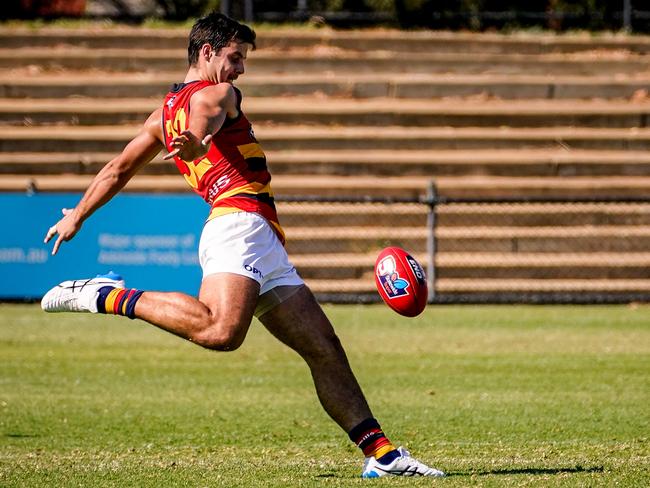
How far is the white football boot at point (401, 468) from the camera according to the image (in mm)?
5887

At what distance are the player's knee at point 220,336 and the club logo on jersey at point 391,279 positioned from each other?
93cm

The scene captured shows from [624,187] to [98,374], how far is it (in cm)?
1112

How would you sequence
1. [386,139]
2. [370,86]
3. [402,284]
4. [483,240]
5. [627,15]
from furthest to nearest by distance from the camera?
[627,15]
[370,86]
[386,139]
[483,240]
[402,284]

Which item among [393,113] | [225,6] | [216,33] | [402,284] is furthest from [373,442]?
[225,6]

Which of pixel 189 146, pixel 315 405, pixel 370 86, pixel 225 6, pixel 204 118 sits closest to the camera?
pixel 189 146

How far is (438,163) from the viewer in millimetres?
19453

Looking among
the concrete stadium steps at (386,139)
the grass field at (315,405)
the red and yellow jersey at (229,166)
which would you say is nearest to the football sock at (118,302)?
the red and yellow jersey at (229,166)

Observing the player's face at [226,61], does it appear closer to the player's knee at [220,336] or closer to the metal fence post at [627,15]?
the player's knee at [220,336]

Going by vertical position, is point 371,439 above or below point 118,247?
above

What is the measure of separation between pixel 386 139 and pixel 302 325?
14.0 m

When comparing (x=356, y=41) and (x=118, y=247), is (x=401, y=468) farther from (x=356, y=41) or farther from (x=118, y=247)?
(x=356, y=41)

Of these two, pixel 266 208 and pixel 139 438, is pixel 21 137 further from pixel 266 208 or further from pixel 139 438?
pixel 266 208

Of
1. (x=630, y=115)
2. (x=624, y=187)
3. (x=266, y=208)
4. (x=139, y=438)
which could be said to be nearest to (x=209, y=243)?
(x=266, y=208)

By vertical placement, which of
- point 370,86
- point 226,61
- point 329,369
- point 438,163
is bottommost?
point 438,163
